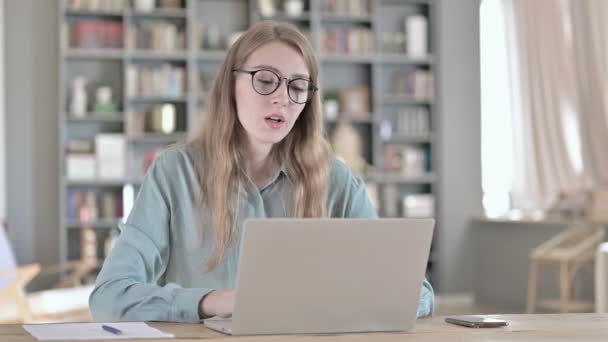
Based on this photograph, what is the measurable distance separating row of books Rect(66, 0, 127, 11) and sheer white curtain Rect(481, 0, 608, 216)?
317 centimetres

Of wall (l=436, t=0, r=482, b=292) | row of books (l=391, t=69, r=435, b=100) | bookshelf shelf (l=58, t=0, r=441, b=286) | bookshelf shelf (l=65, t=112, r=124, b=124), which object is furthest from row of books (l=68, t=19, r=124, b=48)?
wall (l=436, t=0, r=482, b=292)

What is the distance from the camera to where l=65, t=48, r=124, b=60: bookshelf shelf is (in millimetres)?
7934

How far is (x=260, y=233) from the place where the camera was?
60.1 inches

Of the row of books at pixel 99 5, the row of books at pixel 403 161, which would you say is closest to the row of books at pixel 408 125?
the row of books at pixel 403 161

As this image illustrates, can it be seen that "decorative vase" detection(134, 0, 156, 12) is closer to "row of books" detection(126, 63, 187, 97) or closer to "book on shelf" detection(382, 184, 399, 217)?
"row of books" detection(126, 63, 187, 97)

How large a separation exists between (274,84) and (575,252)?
4.87 meters

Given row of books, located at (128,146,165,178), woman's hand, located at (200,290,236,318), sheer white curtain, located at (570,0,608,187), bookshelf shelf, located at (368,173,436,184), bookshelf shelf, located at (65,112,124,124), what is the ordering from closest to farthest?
woman's hand, located at (200,290,236,318) < sheer white curtain, located at (570,0,608,187) < bookshelf shelf, located at (65,112,124,124) < row of books, located at (128,146,165,178) < bookshelf shelf, located at (368,173,436,184)

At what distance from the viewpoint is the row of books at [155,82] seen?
26.3 ft

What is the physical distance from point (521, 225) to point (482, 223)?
0.68m

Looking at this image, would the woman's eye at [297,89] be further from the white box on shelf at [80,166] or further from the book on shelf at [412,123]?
the book on shelf at [412,123]

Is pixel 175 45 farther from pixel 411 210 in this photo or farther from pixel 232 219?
pixel 232 219

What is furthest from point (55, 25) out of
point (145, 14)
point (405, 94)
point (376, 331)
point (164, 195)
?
point (376, 331)

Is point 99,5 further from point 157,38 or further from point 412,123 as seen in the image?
point 412,123

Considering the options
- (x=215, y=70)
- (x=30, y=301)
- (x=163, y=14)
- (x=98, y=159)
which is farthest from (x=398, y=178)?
(x=30, y=301)
